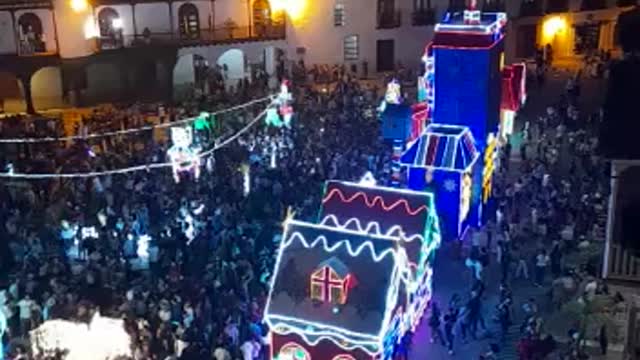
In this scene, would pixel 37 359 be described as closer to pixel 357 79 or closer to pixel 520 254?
pixel 520 254

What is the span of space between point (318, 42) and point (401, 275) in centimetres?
2632

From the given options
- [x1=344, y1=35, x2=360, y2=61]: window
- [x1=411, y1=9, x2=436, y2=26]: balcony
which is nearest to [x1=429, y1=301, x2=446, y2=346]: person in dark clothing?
[x1=344, y1=35, x2=360, y2=61]: window

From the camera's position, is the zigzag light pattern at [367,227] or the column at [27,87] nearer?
the zigzag light pattern at [367,227]

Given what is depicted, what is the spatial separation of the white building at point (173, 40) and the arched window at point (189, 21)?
0.15 feet

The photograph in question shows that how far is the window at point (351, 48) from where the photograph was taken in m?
43.2

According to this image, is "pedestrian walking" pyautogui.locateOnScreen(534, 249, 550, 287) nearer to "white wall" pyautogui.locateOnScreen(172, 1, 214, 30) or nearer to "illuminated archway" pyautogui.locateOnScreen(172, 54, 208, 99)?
"illuminated archway" pyautogui.locateOnScreen(172, 54, 208, 99)

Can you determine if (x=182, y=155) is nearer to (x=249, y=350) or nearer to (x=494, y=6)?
(x=249, y=350)

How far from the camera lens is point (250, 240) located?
70.4ft

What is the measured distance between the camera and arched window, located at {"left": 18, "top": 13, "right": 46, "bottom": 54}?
3516 cm

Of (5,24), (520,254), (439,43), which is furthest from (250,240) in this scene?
(5,24)

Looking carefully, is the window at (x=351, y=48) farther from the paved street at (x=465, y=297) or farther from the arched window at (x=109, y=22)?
the paved street at (x=465, y=297)

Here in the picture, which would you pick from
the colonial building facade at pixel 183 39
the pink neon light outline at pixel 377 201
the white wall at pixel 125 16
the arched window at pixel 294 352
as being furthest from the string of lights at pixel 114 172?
the white wall at pixel 125 16

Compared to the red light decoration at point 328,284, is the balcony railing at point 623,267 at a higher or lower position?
higher

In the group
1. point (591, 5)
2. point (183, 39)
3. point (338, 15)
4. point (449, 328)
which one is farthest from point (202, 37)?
point (449, 328)
